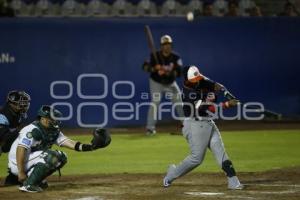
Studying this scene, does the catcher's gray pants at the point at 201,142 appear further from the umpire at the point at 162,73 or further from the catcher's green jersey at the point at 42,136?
the umpire at the point at 162,73

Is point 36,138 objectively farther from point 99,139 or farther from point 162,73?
point 162,73

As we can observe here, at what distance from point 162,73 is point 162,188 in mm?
6810

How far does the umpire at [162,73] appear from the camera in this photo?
16.0m

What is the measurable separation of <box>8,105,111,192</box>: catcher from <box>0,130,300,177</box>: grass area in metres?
1.94

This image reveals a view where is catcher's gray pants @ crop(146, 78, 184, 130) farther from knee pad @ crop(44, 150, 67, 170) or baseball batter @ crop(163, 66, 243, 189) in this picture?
knee pad @ crop(44, 150, 67, 170)

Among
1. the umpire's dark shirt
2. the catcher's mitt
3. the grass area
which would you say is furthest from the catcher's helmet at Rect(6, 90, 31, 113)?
the grass area

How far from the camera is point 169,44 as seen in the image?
16.0 meters

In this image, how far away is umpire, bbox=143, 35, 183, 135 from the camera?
16047mm

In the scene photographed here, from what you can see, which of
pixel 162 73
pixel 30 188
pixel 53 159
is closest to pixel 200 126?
pixel 53 159

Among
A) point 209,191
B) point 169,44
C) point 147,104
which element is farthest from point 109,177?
point 147,104

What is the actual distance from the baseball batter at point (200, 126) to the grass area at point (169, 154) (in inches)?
84.4

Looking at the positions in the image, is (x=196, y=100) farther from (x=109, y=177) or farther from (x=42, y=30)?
(x=42, y=30)

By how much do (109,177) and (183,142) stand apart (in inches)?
179

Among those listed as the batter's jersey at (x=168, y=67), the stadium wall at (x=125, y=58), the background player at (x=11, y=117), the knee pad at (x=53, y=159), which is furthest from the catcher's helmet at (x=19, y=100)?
the stadium wall at (x=125, y=58)
